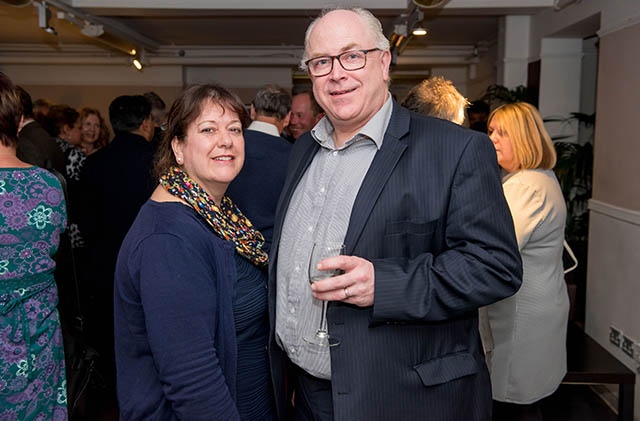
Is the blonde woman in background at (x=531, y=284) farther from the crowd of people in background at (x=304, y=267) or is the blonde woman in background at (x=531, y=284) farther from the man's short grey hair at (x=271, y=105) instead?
the man's short grey hair at (x=271, y=105)

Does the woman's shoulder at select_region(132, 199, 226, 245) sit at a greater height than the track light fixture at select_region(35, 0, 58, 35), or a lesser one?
lesser

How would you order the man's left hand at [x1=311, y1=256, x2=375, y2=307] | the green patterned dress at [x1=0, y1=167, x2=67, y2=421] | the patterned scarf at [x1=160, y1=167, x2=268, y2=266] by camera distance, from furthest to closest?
the green patterned dress at [x1=0, y1=167, x2=67, y2=421]
the patterned scarf at [x1=160, y1=167, x2=268, y2=266]
the man's left hand at [x1=311, y1=256, x2=375, y2=307]

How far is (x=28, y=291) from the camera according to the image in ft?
6.78

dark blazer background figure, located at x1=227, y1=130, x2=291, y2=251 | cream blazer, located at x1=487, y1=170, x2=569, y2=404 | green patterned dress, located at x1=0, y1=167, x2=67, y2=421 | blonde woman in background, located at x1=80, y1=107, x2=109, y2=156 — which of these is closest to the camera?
green patterned dress, located at x1=0, y1=167, x2=67, y2=421

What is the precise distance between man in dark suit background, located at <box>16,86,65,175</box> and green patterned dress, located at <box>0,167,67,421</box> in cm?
119

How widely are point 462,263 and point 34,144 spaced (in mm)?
2891

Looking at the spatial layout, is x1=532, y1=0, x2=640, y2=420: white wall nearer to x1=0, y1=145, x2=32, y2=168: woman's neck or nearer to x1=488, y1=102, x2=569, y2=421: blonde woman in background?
x1=488, y1=102, x2=569, y2=421: blonde woman in background

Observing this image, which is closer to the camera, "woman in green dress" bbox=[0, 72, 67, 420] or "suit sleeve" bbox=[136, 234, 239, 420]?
"suit sleeve" bbox=[136, 234, 239, 420]

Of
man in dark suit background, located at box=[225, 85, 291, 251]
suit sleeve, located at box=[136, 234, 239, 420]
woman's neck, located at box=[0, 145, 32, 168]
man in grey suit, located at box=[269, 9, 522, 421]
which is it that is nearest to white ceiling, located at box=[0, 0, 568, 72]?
man in dark suit background, located at box=[225, 85, 291, 251]

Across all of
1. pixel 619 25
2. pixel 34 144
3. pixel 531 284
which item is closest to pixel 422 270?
pixel 531 284

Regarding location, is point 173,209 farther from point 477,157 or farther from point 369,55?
point 477,157

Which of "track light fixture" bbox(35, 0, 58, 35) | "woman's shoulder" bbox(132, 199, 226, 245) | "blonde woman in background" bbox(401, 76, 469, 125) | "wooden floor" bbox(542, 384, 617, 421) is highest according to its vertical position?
"track light fixture" bbox(35, 0, 58, 35)

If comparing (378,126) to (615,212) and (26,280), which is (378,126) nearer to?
(26,280)

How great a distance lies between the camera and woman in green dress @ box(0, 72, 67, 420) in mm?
1990
